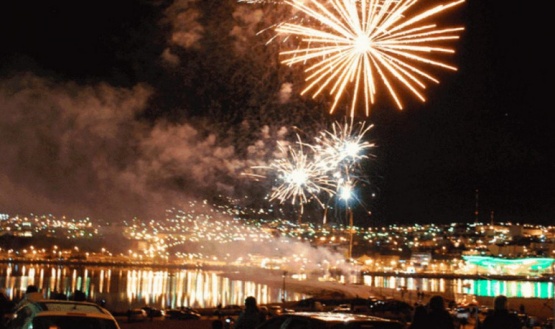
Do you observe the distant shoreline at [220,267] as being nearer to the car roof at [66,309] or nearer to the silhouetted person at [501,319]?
the car roof at [66,309]

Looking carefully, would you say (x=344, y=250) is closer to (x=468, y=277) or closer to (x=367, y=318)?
(x=468, y=277)

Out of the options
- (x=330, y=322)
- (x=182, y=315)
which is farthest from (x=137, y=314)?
(x=330, y=322)

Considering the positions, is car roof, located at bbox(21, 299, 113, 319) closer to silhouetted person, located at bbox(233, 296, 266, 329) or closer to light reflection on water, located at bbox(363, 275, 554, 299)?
silhouetted person, located at bbox(233, 296, 266, 329)

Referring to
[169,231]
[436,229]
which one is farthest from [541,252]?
A: [169,231]

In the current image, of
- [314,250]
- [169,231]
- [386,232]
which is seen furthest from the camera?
[386,232]

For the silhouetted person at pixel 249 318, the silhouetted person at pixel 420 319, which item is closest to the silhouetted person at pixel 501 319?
the silhouetted person at pixel 420 319

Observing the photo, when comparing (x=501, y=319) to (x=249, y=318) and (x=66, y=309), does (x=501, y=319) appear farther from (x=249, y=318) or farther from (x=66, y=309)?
(x=66, y=309)
